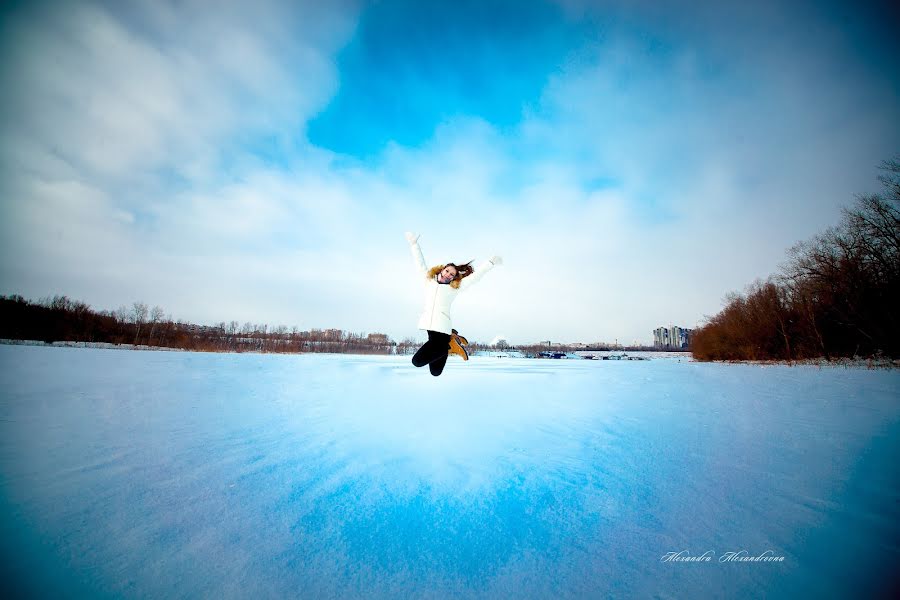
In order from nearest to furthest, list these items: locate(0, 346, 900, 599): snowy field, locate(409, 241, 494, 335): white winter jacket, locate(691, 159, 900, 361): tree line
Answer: locate(0, 346, 900, 599): snowy field < locate(409, 241, 494, 335): white winter jacket < locate(691, 159, 900, 361): tree line

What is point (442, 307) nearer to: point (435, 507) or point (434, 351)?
point (434, 351)

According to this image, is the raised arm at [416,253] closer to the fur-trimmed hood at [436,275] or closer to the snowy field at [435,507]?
the fur-trimmed hood at [436,275]

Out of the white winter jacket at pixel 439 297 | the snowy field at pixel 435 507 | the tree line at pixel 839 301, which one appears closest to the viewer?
the snowy field at pixel 435 507

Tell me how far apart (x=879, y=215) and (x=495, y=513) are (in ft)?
76.5

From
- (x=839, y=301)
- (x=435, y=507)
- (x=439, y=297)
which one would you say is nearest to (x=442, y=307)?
(x=439, y=297)

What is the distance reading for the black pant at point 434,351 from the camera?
430 centimetres

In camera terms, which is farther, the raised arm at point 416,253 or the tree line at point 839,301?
the tree line at point 839,301

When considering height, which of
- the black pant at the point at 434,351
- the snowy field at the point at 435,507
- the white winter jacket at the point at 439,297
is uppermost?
the white winter jacket at the point at 439,297

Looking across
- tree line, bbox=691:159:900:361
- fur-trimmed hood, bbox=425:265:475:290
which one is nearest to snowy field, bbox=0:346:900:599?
fur-trimmed hood, bbox=425:265:475:290

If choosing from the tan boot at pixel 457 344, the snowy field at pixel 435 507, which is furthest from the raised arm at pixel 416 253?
the snowy field at pixel 435 507

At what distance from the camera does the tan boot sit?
14.2ft

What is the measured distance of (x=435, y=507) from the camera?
1.72m

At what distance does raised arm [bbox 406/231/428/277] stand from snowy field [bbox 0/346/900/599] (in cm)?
206

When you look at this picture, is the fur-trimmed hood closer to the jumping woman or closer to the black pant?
the jumping woman
